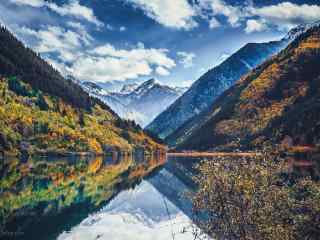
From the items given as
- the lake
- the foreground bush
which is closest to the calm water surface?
the lake

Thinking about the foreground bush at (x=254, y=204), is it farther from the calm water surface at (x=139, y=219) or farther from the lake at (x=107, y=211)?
the calm water surface at (x=139, y=219)

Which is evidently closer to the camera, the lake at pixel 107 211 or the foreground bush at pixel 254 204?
the foreground bush at pixel 254 204

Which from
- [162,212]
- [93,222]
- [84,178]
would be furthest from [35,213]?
[84,178]

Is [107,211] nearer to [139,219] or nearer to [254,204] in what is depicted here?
[139,219]

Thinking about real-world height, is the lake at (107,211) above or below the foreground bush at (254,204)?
below

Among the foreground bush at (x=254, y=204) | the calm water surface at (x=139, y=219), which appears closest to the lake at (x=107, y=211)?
the calm water surface at (x=139, y=219)

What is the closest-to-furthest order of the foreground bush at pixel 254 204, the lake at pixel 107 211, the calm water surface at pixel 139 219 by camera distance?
the foreground bush at pixel 254 204
the lake at pixel 107 211
the calm water surface at pixel 139 219

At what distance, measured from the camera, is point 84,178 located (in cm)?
13500

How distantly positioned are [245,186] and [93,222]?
149ft

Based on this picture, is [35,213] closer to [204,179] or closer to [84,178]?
[204,179]

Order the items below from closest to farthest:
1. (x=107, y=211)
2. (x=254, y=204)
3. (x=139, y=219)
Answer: (x=254, y=204), (x=139, y=219), (x=107, y=211)

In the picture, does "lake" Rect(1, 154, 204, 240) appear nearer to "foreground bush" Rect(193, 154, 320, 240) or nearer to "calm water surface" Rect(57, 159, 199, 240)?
"calm water surface" Rect(57, 159, 199, 240)

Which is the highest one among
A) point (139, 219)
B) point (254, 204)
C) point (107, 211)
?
point (254, 204)

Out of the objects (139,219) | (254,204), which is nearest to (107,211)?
(139,219)
